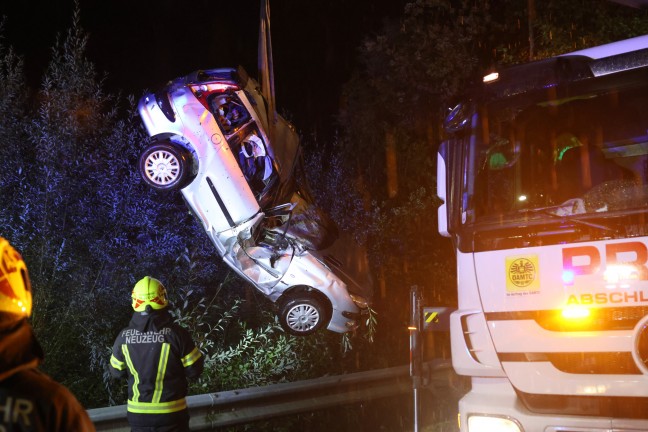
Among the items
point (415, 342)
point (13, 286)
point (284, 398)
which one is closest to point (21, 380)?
point (13, 286)

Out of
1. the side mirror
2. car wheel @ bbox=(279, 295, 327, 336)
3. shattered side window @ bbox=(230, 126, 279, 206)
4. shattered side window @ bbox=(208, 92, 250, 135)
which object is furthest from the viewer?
car wheel @ bbox=(279, 295, 327, 336)

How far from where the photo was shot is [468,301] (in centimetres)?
452

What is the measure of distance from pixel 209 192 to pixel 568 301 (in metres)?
4.33

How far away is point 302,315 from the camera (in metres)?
8.22

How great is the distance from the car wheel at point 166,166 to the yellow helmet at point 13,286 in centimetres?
541

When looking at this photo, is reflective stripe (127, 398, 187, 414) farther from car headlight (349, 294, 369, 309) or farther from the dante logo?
car headlight (349, 294, 369, 309)

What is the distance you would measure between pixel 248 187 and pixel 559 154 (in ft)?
12.1

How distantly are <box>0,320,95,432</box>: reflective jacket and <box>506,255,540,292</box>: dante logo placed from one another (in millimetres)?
2931

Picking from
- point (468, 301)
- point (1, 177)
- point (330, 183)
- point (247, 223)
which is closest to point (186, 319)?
point (247, 223)

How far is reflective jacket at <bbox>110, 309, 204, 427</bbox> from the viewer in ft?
16.8

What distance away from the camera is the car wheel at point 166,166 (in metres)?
7.32

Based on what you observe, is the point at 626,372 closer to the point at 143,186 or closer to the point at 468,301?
the point at 468,301

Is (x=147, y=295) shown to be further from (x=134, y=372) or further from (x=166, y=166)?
(x=166, y=166)

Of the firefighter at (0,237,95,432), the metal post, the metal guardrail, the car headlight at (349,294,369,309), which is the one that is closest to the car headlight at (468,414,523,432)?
the metal post
